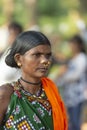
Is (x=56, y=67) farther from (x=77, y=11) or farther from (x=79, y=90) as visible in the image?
(x=77, y=11)

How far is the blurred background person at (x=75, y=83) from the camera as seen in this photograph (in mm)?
10367

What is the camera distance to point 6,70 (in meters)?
8.48

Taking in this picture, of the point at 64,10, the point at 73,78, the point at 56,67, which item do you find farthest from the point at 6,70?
the point at 64,10

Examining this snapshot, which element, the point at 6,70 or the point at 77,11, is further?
the point at 77,11

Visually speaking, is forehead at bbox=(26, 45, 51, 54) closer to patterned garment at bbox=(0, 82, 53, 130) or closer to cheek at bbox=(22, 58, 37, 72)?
cheek at bbox=(22, 58, 37, 72)

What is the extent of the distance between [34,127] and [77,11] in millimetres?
10682

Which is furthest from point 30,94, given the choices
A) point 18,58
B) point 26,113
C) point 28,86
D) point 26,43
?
point 26,43

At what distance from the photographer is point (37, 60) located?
5.55m

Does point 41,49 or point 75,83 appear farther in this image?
point 75,83

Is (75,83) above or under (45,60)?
under

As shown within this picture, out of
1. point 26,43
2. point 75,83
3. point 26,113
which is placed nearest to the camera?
point 26,113

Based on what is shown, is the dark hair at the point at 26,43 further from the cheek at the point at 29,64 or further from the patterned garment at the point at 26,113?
the patterned garment at the point at 26,113

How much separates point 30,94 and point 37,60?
12.3 inches

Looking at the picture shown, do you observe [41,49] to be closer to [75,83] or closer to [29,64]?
[29,64]
